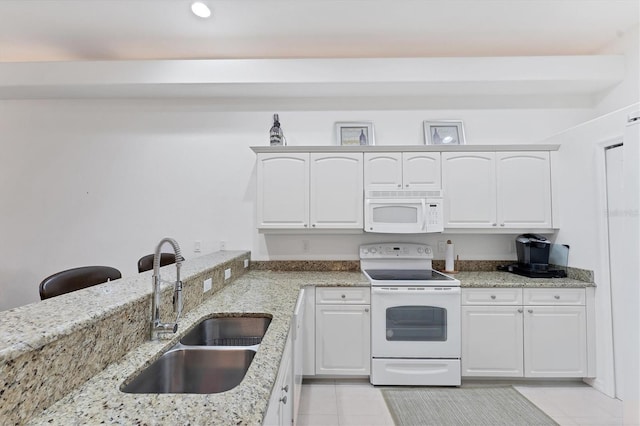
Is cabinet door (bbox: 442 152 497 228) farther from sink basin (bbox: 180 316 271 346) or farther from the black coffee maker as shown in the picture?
sink basin (bbox: 180 316 271 346)

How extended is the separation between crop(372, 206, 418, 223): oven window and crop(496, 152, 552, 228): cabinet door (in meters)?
0.83

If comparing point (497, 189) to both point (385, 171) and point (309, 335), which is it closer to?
point (385, 171)

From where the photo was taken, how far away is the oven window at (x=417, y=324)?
2482 millimetres

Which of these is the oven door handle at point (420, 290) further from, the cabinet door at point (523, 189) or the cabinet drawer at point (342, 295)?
the cabinet door at point (523, 189)

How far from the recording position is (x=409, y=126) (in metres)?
3.17

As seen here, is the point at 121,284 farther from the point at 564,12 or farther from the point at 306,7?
the point at 564,12

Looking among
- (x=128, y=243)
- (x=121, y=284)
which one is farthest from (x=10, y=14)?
(x=121, y=284)

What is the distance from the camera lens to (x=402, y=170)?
9.29 feet

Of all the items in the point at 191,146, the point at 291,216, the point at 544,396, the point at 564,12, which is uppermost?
the point at 564,12

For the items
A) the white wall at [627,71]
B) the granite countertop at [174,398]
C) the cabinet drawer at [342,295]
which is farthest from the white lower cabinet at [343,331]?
the white wall at [627,71]

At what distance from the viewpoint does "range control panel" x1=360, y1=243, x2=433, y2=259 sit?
3033 mm

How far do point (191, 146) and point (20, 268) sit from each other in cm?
219

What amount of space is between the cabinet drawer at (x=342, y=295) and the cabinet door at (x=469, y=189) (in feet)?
3.34

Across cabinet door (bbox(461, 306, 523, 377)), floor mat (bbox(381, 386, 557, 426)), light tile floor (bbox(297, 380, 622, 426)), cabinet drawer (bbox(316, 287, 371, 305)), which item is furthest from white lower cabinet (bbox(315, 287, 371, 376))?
cabinet door (bbox(461, 306, 523, 377))
